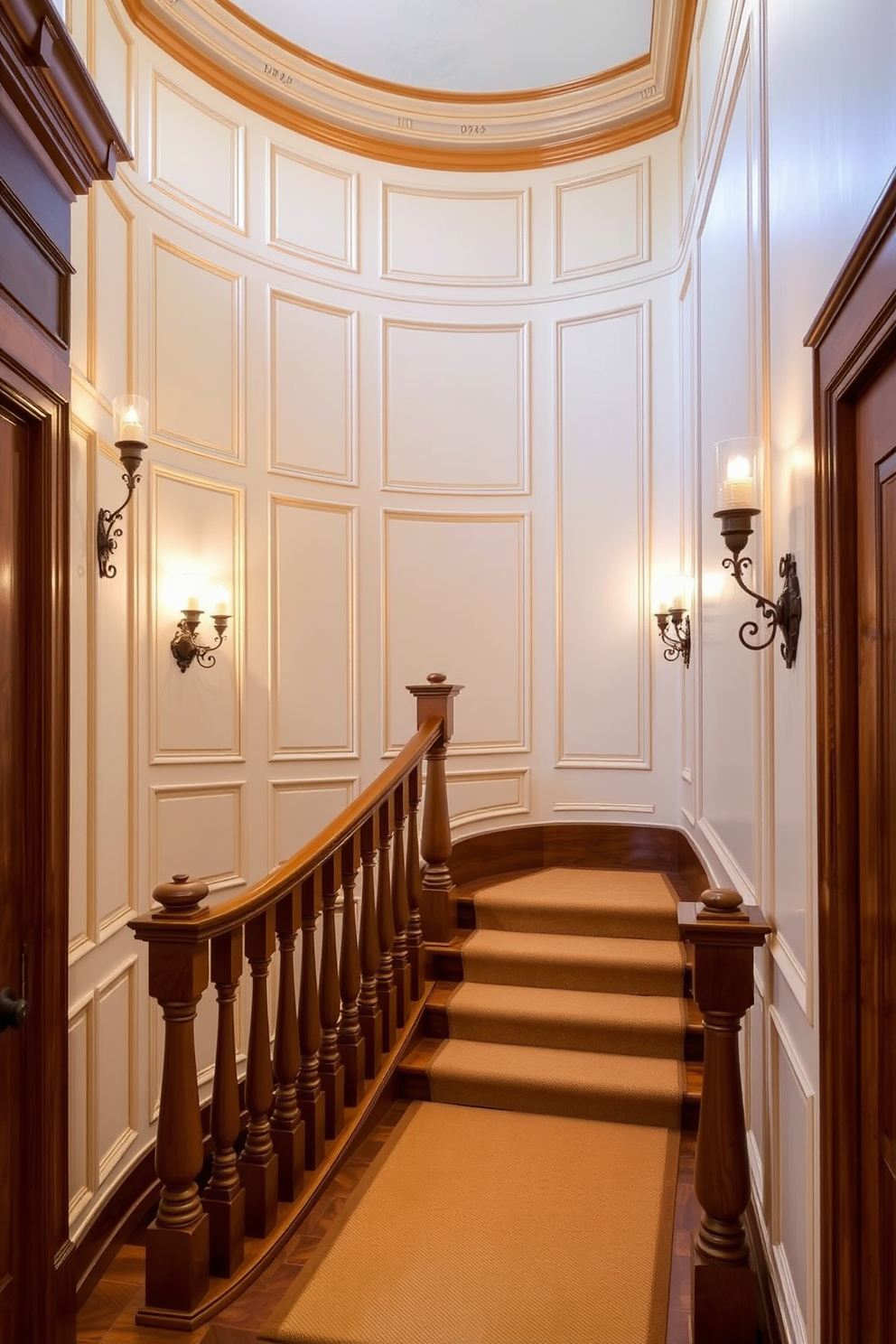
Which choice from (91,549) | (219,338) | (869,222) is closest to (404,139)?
(219,338)

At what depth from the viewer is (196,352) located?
13.9ft

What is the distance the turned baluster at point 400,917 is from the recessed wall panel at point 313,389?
2005mm

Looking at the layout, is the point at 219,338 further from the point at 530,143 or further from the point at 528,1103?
the point at 528,1103

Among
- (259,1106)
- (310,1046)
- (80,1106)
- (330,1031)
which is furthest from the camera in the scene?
(80,1106)

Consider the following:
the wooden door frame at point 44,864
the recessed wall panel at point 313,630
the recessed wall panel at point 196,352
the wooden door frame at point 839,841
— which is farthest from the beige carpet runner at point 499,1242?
the recessed wall panel at point 196,352

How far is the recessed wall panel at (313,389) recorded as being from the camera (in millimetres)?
4656

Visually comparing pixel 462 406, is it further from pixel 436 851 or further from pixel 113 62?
pixel 436 851

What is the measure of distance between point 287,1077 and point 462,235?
4.32 metres

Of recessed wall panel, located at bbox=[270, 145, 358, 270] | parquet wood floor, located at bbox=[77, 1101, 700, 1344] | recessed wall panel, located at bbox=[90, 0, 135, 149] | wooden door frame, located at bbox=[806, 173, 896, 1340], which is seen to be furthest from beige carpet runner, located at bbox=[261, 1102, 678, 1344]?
recessed wall panel, located at bbox=[270, 145, 358, 270]

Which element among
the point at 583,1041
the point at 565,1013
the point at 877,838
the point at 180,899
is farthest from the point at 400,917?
the point at 877,838

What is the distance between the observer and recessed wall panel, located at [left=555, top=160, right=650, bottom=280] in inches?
194

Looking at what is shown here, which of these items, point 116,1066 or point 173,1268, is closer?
point 173,1268

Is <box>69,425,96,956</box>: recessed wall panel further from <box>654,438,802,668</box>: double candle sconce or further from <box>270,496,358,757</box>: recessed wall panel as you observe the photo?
<box>654,438,802,668</box>: double candle sconce

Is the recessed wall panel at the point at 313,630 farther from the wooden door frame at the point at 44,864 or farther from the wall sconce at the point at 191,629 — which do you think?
the wooden door frame at the point at 44,864
